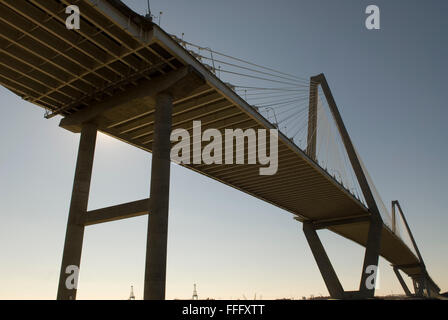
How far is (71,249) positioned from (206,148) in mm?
12442

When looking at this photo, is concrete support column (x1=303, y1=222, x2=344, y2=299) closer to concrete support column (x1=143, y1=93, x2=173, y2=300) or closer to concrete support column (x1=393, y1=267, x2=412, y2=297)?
concrete support column (x1=143, y1=93, x2=173, y2=300)

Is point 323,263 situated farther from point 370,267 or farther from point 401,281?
point 401,281

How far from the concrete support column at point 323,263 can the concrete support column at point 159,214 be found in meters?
31.8

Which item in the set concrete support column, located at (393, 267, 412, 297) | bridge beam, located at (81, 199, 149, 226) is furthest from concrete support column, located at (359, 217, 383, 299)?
concrete support column, located at (393, 267, 412, 297)

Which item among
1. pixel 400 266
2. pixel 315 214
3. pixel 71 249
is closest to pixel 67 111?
pixel 71 249

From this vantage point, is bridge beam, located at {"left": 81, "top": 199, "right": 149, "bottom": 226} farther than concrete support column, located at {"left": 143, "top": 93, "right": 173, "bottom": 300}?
Yes

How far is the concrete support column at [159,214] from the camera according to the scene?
14.9m

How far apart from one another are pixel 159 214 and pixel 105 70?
7.64m

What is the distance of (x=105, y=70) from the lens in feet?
61.0

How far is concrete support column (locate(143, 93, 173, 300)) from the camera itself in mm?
14859

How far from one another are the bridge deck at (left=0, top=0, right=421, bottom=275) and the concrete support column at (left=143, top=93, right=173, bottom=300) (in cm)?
255

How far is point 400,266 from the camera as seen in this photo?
94375mm
